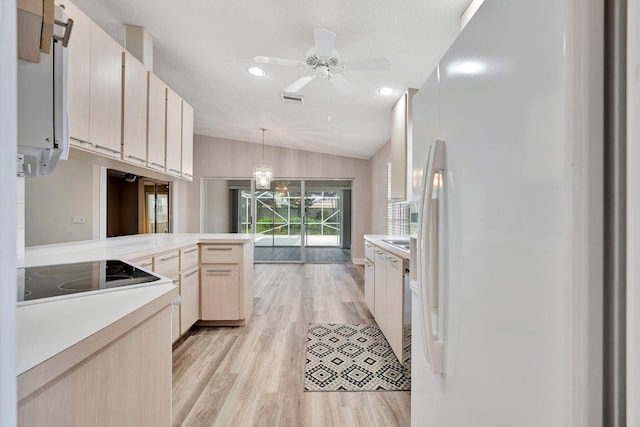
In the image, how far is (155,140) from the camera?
2.56m

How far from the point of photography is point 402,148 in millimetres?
3158

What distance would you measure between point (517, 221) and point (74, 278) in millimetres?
1457

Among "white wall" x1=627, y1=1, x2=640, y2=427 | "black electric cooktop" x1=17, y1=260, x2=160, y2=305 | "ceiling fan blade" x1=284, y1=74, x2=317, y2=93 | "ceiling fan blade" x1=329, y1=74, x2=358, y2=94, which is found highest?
"ceiling fan blade" x1=284, y1=74, x2=317, y2=93

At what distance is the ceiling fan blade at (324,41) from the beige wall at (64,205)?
340cm

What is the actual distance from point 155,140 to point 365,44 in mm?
1946

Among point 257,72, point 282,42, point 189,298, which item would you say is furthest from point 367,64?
point 189,298

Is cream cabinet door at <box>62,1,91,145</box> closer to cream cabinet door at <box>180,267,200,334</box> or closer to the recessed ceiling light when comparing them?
cream cabinet door at <box>180,267,200,334</box>

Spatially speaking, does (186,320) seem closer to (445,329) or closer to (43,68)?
(43,68)

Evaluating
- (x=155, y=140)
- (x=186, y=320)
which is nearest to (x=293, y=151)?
(x=155, y=140)

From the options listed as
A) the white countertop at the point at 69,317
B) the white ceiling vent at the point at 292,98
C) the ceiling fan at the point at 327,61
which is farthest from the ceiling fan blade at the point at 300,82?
the white countertop at the point at 69,317

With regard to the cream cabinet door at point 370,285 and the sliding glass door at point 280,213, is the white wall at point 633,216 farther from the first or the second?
the sliding glass door at point 280,213

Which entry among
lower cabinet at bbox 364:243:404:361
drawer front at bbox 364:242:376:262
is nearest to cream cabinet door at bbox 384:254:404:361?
lower cabinet at bbox 364:243:404:361

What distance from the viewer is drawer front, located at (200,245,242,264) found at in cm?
280

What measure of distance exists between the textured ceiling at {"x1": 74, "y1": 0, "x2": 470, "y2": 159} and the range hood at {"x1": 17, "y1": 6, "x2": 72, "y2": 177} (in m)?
1.54
